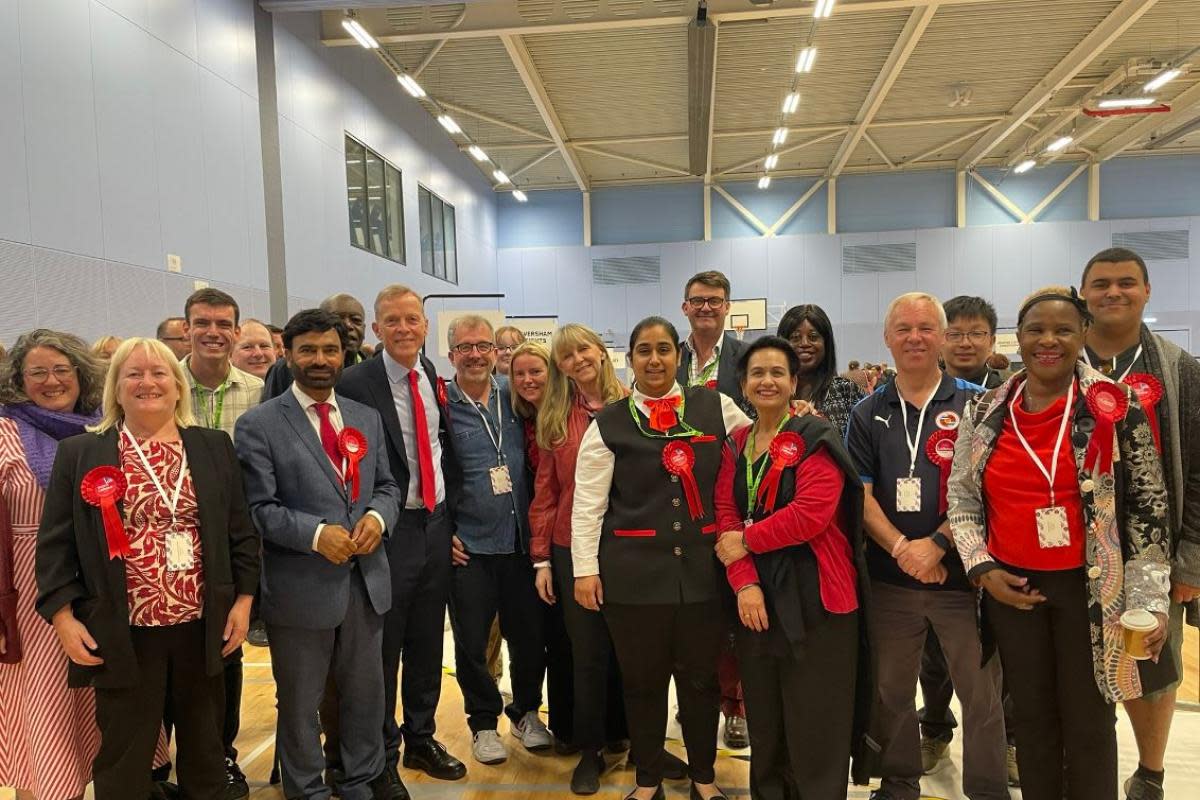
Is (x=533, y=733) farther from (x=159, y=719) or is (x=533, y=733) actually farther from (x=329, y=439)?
(x=329, y=439)

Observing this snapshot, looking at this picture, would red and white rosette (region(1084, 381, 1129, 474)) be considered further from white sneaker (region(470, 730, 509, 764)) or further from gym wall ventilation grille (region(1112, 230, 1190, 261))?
gym wall ventilation grille (region(1112, 230, 1190, 261))

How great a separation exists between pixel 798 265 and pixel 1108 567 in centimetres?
1508

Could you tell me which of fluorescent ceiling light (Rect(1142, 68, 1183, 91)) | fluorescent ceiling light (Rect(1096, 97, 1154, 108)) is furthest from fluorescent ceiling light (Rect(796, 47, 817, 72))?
fluorescent ceiling light (Rect(1142, 68, 1183, 91))

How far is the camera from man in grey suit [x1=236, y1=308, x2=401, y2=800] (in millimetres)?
2404

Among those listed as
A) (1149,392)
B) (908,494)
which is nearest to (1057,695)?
(908,494)

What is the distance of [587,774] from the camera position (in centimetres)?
284

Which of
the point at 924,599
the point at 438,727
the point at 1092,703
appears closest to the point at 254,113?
the point at 438,727

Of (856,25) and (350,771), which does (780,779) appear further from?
(856,25)

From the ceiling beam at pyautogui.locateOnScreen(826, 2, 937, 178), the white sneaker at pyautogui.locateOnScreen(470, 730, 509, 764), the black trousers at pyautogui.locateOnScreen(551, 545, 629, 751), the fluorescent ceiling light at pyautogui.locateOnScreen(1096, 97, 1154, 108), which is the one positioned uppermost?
the ceiling beam at pyautogui.locateOnScreen(826, 2, 937, 178)

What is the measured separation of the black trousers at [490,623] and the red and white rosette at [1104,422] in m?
2.07

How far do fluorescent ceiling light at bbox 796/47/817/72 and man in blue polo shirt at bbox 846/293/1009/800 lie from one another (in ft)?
26.4

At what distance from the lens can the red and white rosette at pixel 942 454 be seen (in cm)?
235

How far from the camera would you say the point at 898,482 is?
2.39m

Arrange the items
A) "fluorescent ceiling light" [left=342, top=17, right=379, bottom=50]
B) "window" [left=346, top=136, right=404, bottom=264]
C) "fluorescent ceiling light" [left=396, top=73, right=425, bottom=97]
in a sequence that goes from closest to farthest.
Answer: "fluorescent ceiling light" [left=342, top=17, right=379, bottom=50]
"fluorescent ceiling light" [left=396, top=73, right=425, bottom=97]
"window" [left=346, top=136, right=404, bottom=264]
